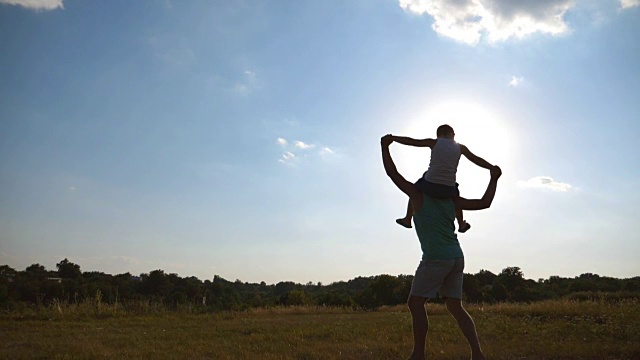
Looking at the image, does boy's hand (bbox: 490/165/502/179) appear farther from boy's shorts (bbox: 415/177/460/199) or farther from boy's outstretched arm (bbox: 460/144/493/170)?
boy's shorts (bbox: 415/177/460/199)

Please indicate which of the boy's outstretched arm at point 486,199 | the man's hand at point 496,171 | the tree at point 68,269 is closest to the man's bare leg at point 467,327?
the boy's outstretched arm at point 486,199

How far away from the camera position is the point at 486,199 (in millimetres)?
4609

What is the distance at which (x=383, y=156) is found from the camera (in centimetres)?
451

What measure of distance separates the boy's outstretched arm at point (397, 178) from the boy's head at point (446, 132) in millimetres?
488

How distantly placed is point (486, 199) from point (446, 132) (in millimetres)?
759

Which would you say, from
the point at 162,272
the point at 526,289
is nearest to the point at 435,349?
the point at 526,289

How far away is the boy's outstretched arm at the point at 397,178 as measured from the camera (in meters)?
4.30

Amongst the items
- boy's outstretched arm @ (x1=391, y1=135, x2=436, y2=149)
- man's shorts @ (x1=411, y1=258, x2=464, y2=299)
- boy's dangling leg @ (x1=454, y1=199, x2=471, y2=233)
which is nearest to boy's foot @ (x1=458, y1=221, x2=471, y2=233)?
boy's dangling leg @ (x1=454, y1=199, x2=471, y2=233)

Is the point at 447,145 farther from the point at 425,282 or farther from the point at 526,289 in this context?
the point at 526,289

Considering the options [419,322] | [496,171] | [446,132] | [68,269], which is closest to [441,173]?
[446,132]

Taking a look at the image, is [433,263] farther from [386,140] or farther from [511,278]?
[511,278]

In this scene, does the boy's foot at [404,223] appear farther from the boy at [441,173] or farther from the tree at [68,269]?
the tree at [68,269]

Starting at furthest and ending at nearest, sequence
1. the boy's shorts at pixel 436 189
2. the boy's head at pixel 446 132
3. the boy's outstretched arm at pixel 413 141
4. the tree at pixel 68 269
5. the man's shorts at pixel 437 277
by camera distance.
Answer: the tree at pixel 68 269 < the boy's head at pixel 446 132 < the boy's outstretched arm at pixel 413 141 < the boy's shorts at pixel 436 189 < the man's shorts at pixel 437 277

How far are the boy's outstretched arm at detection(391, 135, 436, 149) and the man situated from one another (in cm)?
33
